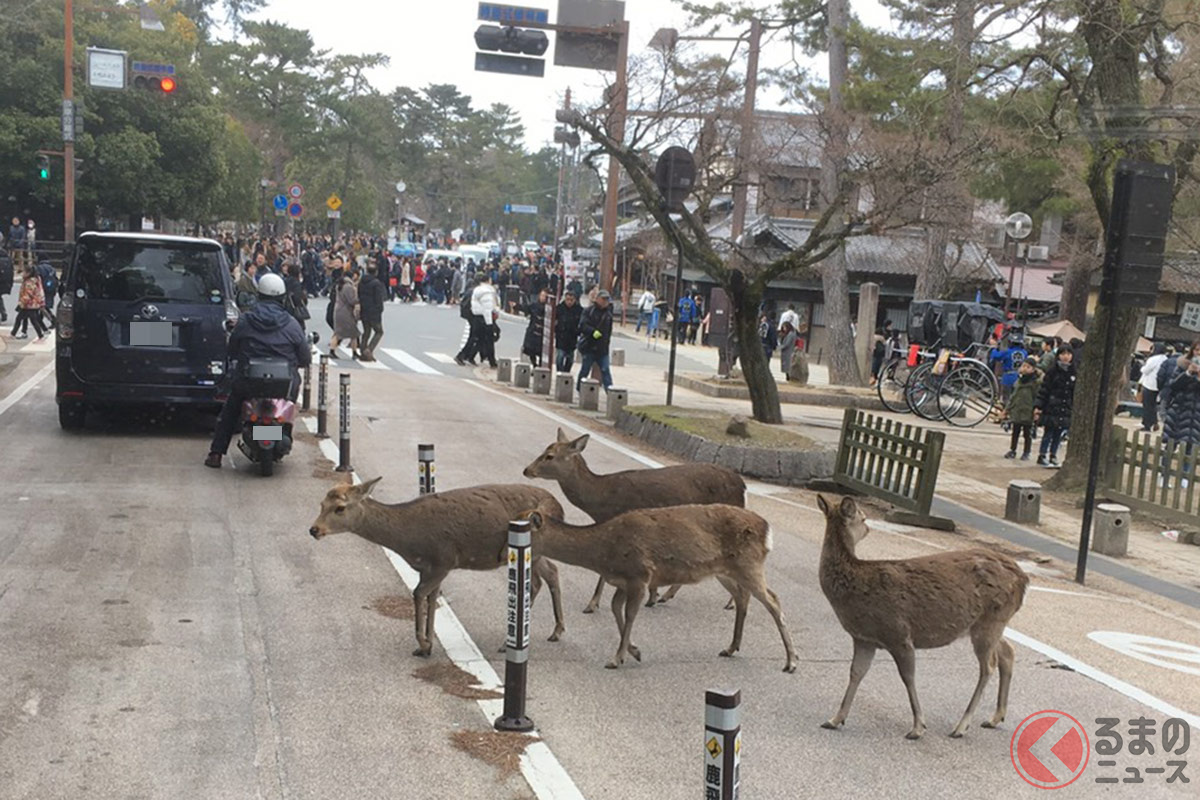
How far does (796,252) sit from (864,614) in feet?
39.4

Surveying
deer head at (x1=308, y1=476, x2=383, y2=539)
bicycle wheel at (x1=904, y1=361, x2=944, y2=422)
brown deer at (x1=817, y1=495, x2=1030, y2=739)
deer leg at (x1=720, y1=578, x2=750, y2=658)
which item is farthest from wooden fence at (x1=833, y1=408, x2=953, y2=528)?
bicycle wheel at (x1=904, y1=361, x2=944, y2=422)

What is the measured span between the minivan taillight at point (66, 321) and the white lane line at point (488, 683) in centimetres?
565

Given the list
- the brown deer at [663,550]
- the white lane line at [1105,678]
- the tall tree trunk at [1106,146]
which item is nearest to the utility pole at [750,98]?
the tall tree trunk at [1106,146]

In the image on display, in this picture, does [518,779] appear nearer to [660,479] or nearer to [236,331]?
[660,479]

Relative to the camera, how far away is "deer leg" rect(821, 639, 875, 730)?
611cm

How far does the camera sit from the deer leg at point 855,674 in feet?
20.1

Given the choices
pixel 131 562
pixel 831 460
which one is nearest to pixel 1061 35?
pixel 831 460

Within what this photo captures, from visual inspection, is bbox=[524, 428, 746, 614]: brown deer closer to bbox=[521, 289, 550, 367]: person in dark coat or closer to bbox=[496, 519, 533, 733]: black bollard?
bbox=[496, 519, 533, 733]: black bollard

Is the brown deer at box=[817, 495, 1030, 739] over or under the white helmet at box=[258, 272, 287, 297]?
under

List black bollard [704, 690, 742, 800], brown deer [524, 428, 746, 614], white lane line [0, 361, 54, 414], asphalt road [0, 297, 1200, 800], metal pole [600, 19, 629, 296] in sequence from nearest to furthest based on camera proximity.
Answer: black bollard [704, 690, 742, 800] → asphalt road [0, 297, 1200, 800] → brown deer [524, 428, 746, 614] → white lane line [0, 361, 54, 414] → metal pole [600, 19, 629, 296]

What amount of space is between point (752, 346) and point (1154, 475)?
20.1 ft

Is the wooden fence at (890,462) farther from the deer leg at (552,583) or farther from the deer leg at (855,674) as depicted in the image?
the deer leg at (855,674)

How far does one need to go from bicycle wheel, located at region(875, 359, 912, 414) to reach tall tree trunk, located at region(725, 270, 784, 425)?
717 centimetres

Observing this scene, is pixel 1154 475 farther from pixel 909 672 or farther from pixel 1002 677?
pixel 909 672
